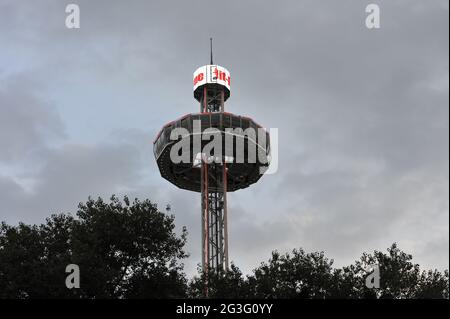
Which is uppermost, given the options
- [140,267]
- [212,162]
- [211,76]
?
[211,76]

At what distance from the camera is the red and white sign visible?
106 m

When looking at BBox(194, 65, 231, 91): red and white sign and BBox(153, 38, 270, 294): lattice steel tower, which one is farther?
BBox(194, 65, 231, 91): red and white sign

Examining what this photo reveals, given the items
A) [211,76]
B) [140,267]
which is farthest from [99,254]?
[211,76]

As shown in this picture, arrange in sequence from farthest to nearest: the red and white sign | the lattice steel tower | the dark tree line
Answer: the red and white sign
the lattice steel tower
the dark tree line

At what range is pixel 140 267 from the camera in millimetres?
67812

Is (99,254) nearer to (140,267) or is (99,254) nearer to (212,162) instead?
(140,267)

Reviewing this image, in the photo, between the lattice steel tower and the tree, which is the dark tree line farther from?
the lattice steel tower

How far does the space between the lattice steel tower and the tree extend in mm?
26109

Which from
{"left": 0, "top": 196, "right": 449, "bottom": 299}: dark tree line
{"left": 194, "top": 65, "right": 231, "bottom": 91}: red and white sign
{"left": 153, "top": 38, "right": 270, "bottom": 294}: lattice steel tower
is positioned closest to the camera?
{"left": 0, "top": 196, "right": 449, "bottom": 299}: dark tree line

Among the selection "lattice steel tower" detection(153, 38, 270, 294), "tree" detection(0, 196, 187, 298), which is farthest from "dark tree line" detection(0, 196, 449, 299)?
"lattice steel tower" detection(153, 38, 270, 294)

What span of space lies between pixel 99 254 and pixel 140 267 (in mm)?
4234

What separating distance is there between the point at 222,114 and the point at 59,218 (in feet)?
105

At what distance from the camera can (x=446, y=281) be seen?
70.7 metres
